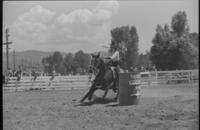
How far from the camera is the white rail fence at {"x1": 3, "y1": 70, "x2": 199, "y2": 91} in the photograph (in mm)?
20797

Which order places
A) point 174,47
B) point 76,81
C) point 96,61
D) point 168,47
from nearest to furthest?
point 96,61, point 76,81, point 174,47, point 168,47

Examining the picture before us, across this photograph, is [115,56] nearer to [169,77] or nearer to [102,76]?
[102,76]

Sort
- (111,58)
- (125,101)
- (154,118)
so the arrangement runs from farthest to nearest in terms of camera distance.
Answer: (111,58) < (125,101) < (154,118)

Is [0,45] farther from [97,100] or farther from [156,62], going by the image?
[156,62]

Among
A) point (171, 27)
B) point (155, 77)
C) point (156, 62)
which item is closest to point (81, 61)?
point (156, 62)

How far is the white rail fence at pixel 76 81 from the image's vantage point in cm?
2080

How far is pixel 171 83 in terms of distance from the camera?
2261cm

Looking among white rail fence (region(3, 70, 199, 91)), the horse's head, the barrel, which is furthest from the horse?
white rail fence (region(3, 70, 199, 91))

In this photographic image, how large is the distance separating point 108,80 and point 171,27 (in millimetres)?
20208

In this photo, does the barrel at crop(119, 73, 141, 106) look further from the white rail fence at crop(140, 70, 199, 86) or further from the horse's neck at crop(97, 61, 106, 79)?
the white rail fence at crop(140, 70, 199, 86)

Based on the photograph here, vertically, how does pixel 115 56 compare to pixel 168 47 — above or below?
below

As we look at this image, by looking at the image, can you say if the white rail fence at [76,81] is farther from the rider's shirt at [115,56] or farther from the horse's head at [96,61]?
the horse's head at [96,61]

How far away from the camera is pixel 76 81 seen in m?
21.6

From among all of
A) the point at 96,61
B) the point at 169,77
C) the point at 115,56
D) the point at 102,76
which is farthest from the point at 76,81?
the point at 96,61
